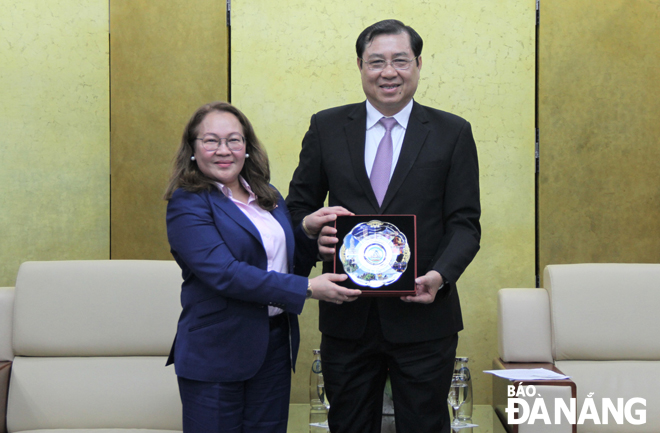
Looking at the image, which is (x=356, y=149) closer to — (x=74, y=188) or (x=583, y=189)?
(x=583, y=189)

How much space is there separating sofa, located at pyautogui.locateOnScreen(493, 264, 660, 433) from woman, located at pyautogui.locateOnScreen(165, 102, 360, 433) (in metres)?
1.16

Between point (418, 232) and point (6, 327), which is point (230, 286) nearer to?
point (418, 232)

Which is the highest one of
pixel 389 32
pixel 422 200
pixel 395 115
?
pixel 389 32

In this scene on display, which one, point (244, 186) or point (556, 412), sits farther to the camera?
point (556, 412)

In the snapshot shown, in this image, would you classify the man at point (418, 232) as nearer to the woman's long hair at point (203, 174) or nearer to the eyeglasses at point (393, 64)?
the eyeglasses at point (393, 64)

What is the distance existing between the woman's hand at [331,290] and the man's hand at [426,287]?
156 mm

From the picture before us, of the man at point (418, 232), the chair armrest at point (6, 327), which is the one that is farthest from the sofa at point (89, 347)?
the man at point (418, 232)

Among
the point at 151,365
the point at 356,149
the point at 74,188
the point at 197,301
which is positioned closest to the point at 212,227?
the point at 197,301

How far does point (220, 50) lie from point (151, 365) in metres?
1.59

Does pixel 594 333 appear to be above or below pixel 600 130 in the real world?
below

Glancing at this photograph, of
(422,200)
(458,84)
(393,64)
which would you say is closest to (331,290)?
(422,200)

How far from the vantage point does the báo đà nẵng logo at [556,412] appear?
86.3 inches

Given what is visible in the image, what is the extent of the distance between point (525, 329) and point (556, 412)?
47 centimetres

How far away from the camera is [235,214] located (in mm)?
1725
